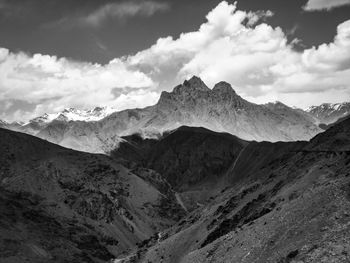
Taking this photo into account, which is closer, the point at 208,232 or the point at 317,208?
the point at 317,208

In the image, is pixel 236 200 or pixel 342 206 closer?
pixel 342 206

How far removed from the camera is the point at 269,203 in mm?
105250

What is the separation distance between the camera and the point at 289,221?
6738cm

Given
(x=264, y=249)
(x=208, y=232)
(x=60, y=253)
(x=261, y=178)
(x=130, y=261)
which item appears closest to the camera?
(x=264, y=249)

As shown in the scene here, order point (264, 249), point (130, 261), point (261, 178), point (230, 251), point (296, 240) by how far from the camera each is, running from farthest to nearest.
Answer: point (261, 178), point (130, 261), point (230, 251), point (264, 249), point (296, 240)

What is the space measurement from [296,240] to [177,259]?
5173 centimetres

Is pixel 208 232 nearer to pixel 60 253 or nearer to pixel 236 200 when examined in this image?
pixel 236 200

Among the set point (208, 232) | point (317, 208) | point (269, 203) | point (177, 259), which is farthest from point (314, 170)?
point (317, 208)

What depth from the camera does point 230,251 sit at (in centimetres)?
7606

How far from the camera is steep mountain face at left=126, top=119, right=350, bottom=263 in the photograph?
5478cm

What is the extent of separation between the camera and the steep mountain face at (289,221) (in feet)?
180

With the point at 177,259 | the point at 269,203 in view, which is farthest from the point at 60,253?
the point at 269,203

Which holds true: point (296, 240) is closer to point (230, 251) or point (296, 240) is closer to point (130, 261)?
point (230, 251)

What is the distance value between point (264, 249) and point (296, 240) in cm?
Answer: 697
